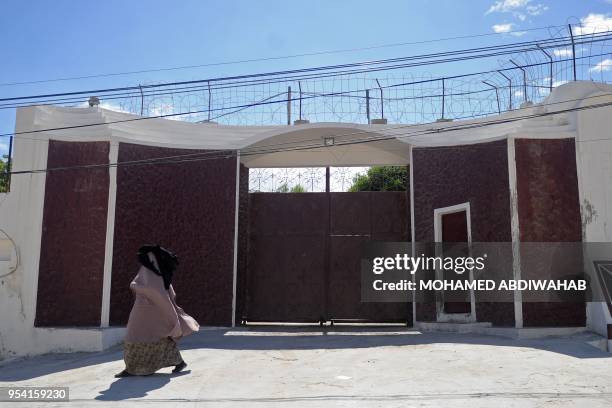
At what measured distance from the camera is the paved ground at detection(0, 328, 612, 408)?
216 inches

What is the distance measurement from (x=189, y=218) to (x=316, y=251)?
2.79 m

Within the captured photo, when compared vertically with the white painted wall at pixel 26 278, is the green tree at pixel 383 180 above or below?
above

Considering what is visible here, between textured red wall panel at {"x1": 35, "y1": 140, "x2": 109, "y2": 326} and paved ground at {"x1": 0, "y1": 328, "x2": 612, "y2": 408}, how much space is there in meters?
0.87

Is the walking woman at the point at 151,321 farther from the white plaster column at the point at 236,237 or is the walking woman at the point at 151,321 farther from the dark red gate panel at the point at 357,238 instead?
the dark red gate panel at the point at 357,238

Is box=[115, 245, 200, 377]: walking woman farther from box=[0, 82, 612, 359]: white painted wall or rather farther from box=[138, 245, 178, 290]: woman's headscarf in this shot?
box=[0, 82, 612, 359]: white painted wall

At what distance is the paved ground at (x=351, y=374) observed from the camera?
18.0 feet

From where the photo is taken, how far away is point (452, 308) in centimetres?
1061

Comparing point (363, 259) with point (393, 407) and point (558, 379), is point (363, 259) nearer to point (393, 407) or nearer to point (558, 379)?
point (558, 379)

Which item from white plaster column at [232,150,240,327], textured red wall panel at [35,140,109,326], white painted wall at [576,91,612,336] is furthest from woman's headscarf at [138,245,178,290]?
white painted wall at [576,91,612,336]

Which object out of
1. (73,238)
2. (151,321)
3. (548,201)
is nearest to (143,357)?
(151,321)

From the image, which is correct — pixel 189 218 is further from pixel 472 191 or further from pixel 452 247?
pixel 472 191

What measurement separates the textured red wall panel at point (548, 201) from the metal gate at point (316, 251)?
2811 mm

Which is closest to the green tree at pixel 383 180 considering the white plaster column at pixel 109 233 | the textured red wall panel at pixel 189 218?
the textured red wall panel at pixel 189 218

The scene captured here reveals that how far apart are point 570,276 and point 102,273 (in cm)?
783
